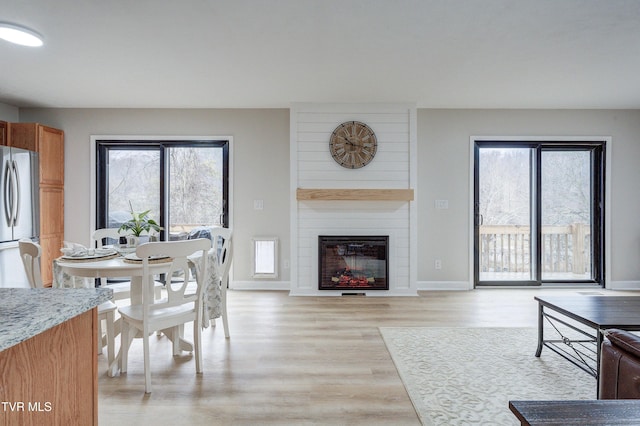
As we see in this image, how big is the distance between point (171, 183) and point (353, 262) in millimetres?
2713

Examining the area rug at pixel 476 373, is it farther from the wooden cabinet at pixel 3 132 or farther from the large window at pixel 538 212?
the wooden cabinet at pixel 3 132

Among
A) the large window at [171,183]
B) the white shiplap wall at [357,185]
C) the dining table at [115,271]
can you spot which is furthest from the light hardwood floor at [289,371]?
the large window at [171,183]

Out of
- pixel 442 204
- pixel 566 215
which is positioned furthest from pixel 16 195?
pixel 566 215

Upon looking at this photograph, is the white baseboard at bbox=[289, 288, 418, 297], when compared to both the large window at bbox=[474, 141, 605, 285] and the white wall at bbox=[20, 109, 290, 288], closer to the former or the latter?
the white wall at bbox=[20, 109, 290, 288]

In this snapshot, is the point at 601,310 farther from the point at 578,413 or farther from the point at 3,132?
the point at 3,132

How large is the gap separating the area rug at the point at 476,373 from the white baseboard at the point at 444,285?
61.4 inches

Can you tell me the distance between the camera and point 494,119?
4.75 meters

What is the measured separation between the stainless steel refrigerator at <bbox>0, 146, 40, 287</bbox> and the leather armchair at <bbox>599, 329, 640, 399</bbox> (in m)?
4.93

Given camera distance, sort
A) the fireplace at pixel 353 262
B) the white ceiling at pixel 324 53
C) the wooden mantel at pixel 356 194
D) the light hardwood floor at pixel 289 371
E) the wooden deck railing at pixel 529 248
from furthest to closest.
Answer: the wooden deck railing at pixel 529 248, the fireplace at pixel 353 262, the wooden mantel at pixel 356 194, the white ceiling at pixel 324 53, the light hardwood floor at pixel 289 371

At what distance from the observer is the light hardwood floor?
1.90m

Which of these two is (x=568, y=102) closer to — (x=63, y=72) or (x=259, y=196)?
(x=259, y=196)

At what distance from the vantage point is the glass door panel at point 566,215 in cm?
482

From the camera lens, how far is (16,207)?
386 cm

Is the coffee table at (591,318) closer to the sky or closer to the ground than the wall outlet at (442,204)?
closer to the ground
